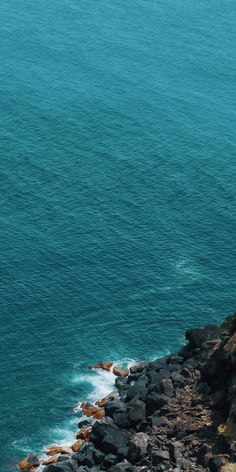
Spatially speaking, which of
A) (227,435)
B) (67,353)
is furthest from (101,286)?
(227,435)

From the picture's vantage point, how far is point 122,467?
123 metres

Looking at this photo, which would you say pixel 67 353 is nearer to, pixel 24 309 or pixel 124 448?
pixel 24 309

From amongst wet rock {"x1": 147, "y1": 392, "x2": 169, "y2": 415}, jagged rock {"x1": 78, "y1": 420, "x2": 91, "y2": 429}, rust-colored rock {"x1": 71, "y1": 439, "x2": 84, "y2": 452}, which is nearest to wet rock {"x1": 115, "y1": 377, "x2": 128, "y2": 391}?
jagged rock {"x1": 78, "y1": 420, "x2": 91, "y2": 429}

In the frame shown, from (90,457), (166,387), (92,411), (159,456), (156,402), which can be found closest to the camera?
(159,456)

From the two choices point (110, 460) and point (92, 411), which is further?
point (92, 411)

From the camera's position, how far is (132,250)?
189250 millimetres

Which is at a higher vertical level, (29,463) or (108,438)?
(108,438)

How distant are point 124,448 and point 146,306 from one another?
1910 inches

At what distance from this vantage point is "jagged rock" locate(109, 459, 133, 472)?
122250 millimetres

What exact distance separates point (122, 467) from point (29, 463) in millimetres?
16166

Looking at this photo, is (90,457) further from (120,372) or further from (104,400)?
(120,372)

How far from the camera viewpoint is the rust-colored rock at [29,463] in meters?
132

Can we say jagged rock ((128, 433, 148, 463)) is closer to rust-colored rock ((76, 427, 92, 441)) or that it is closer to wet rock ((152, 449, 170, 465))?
wet rock ((152, 449, 170, 465))

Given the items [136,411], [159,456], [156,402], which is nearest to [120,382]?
[136,411]
